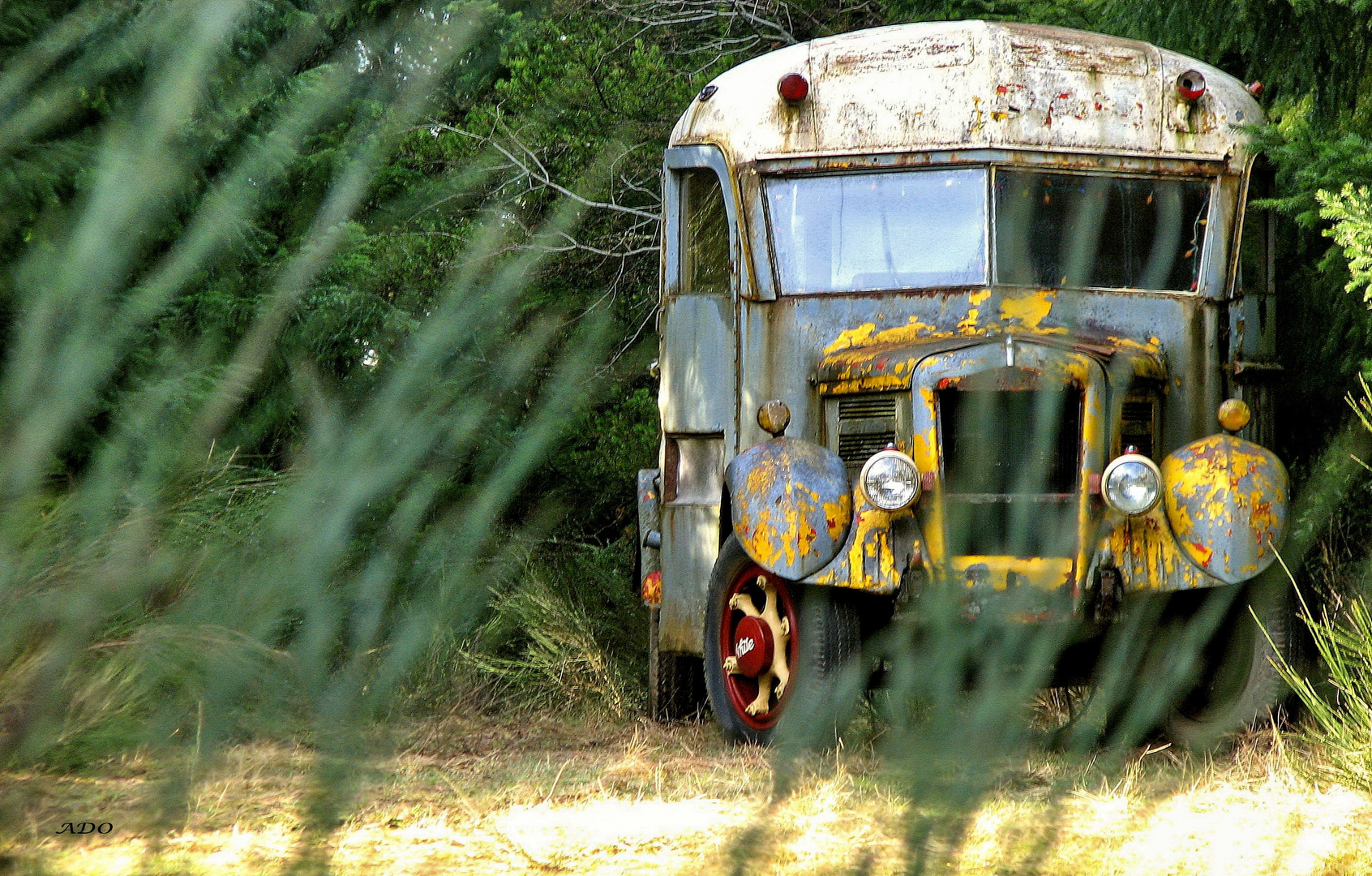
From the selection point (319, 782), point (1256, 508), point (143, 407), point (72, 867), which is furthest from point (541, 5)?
point (1256, 508)

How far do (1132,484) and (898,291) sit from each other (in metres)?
1.41

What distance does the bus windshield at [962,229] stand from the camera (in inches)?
247

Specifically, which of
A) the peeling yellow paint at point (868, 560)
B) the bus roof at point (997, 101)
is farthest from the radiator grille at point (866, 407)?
the bus roof at point (997, 101)

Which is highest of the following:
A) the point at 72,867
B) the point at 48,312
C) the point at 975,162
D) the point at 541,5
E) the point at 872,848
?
the point at 975,162

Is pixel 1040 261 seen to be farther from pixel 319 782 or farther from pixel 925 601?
pixel 319 782

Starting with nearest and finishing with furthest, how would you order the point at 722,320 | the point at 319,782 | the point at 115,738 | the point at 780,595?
the point at 319,782
the point at 115,738
the point at 780,595
the point at 722,320

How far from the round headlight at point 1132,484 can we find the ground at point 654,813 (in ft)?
2.81

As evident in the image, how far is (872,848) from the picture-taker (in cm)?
84

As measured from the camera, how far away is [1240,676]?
570 centimetres

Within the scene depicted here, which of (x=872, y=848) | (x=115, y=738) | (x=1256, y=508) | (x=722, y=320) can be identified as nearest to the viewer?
(x=872, y=848)

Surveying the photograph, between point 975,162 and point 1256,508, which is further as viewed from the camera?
point 975,162

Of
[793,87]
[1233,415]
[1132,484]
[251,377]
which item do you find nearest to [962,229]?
[793,87]

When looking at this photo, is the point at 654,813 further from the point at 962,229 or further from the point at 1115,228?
the point at 1115,228

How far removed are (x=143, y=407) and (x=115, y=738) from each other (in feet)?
0.88
